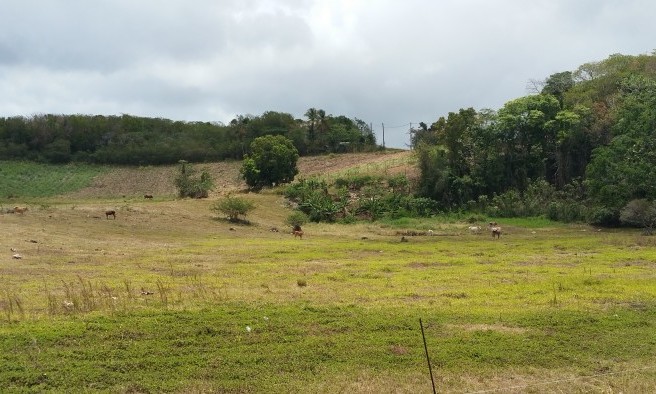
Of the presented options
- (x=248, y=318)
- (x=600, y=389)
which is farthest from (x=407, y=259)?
(x=600, y=389)

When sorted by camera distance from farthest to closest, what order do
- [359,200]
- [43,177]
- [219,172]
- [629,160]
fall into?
[219,172], [43,177], [359,200], [629,160]

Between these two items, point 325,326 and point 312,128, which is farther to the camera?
point 312,128

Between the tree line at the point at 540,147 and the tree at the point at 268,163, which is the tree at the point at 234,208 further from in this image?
the tree line at the point at 540,147

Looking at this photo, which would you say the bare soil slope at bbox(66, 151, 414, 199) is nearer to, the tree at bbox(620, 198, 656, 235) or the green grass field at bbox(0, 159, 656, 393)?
the tree at bbox(620, 198, 656, 235)

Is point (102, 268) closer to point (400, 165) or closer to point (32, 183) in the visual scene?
point (400, 165)

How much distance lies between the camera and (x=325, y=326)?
1323 cm

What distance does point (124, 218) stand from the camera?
4594 centimetres

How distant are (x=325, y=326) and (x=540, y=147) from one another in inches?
2223

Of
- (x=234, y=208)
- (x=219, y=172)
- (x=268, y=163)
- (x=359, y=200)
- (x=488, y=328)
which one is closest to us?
(x=488, y=328)

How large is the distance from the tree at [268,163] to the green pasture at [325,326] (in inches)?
1834

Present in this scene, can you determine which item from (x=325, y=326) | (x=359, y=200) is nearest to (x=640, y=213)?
(x=359, y=200)

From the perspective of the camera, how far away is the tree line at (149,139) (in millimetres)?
102250

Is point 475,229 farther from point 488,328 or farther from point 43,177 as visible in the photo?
point 43,177

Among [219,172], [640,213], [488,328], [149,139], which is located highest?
[149,139]
